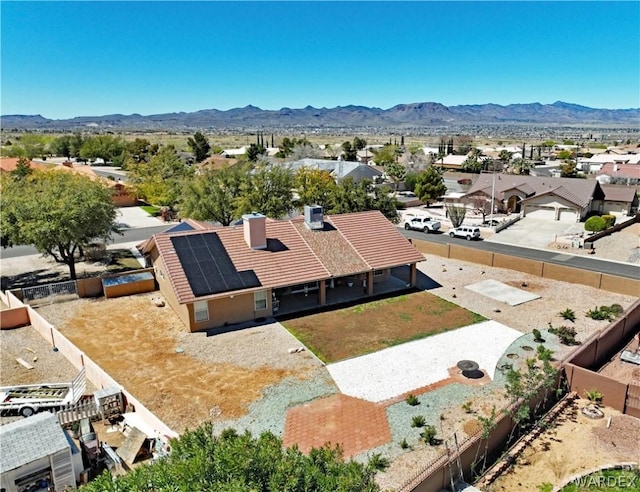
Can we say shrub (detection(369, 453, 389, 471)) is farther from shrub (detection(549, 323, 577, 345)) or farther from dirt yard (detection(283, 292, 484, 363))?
shrub (detection(549, 323, 577, 345))

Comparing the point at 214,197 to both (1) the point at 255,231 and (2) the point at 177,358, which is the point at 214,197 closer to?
(1) the point at 255,231

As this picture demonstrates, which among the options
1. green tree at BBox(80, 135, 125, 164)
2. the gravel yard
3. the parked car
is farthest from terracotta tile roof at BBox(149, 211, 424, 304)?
green tree at BBox(80, 135, 125, 164)

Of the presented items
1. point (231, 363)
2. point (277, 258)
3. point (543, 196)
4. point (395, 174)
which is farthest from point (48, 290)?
point (395, 174)

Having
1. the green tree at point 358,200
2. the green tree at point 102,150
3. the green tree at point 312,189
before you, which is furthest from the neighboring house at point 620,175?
the green tree at point 102,150

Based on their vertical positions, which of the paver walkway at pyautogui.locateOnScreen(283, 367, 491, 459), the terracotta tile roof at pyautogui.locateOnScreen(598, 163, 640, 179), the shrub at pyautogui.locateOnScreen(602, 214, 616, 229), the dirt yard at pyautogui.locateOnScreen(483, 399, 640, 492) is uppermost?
the terracotta tile roof at pyautogui.locateOnScreen(598, 163, 640, 179)

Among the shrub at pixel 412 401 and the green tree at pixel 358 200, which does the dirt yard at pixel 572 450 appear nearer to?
the shrub at pixel 412 401

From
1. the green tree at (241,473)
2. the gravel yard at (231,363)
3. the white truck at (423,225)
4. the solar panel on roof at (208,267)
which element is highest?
the green tree at (241,473)

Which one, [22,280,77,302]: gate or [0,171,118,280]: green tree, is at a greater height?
[0,171,118,280]: green tree
